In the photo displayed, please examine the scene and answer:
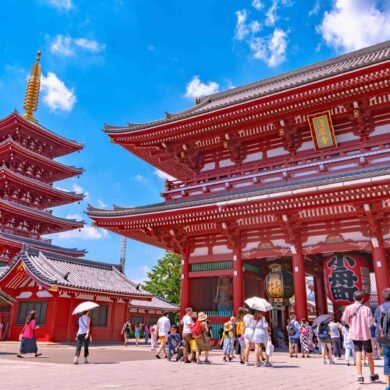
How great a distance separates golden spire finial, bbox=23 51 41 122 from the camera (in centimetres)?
4262

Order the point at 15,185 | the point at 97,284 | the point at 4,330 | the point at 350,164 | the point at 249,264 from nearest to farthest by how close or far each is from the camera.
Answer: the point at 350,164, the point at 249,264, the point at 4,330, the point at 97,284, the point at 15,185

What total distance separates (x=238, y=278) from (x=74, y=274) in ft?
43.8

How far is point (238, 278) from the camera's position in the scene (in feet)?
56.6

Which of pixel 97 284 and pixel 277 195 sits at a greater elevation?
pixel 277 195

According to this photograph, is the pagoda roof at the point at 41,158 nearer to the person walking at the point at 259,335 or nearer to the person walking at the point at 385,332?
the person walking at the point at 259,335

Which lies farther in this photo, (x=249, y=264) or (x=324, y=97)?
(x=249, y=264)

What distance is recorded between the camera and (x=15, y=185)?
119 feet

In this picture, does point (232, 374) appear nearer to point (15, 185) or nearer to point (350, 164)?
point (350, 164)

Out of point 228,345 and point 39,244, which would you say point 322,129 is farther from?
point 39,244

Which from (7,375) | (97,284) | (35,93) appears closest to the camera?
(7,375)

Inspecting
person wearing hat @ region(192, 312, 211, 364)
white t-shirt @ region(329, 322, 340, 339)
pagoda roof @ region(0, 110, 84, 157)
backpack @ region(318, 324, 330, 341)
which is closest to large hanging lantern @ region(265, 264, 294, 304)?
white t-shirt @ region(329, 322, 340, 339)

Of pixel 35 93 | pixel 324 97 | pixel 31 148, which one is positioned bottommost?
pixel 324 97

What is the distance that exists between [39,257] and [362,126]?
21.7 m

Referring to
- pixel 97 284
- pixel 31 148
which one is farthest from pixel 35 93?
pixel 97 284
